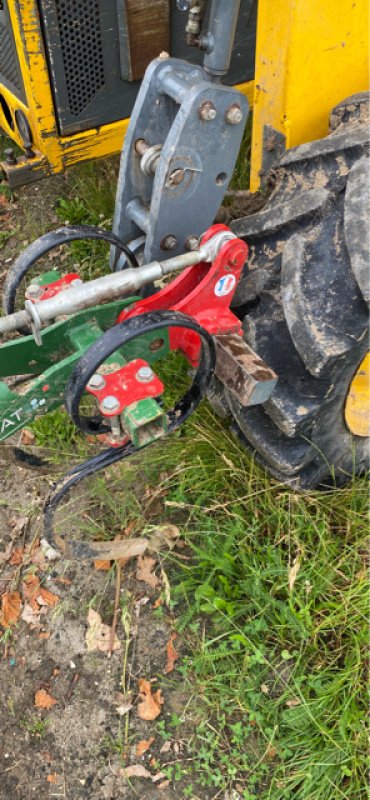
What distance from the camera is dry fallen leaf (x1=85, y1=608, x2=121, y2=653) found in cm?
224

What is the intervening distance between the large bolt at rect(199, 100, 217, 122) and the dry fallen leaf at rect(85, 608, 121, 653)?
60.7 inches

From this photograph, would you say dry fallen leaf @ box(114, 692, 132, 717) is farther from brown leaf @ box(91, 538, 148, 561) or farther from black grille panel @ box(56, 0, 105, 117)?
black grille panel @ box(56, 0, 105, 117)

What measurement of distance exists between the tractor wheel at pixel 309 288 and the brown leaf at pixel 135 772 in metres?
0.94

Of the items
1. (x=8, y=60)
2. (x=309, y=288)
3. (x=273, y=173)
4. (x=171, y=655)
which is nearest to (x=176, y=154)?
(x=273, y=173)

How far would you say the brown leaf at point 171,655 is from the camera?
217 centimetres

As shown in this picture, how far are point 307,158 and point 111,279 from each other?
606 millimetres

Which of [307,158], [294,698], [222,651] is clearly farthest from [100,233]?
[294,698]

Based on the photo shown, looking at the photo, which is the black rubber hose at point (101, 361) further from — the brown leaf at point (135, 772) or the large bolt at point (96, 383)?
the brown leaf at point (135, 772)

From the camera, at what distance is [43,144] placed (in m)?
2.39

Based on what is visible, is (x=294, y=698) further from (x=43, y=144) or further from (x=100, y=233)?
(x=43, y=144)

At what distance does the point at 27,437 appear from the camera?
286 cm

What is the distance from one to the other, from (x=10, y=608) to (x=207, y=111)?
1.67m

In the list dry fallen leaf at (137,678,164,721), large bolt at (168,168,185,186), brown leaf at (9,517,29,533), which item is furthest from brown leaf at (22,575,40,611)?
large bolt at (168,168,185,186)

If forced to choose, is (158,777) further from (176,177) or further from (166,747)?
(176,177)
